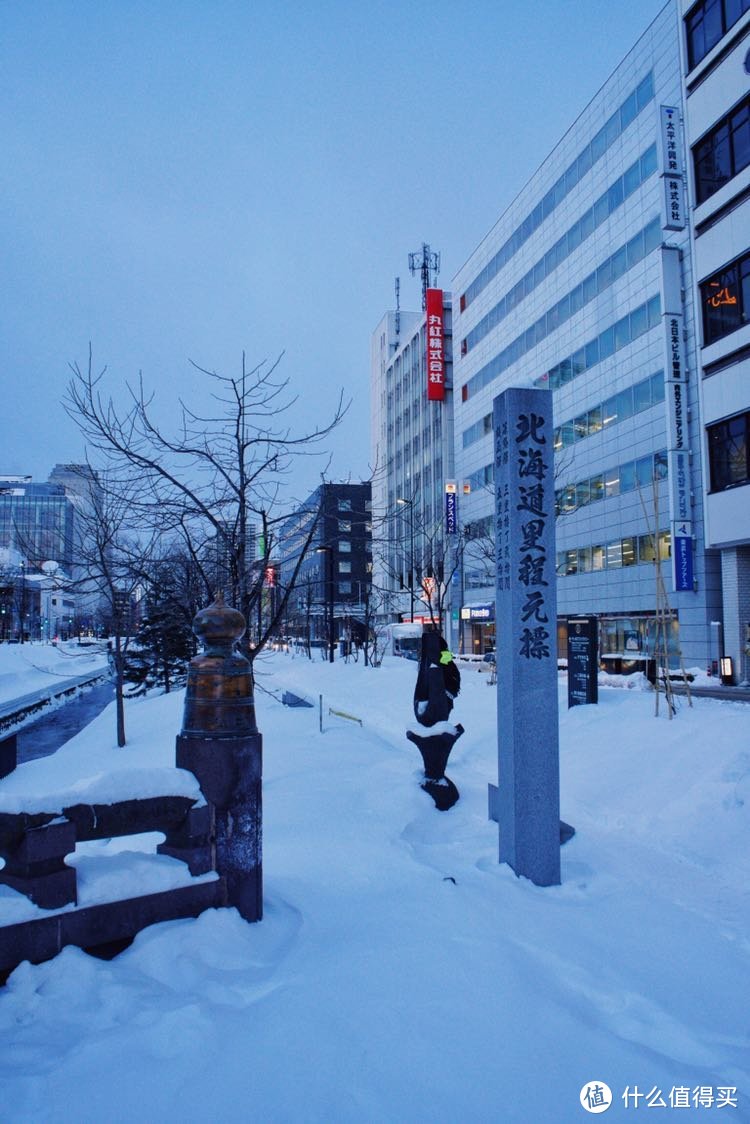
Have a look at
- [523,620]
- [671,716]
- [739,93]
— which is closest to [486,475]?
[739,93]

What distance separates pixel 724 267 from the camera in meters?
23.7

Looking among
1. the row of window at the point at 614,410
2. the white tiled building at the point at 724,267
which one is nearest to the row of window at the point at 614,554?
the white tiled building at the point at 724,267

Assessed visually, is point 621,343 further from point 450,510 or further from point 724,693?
point 724,693

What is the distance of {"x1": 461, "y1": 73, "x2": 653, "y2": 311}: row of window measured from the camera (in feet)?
104

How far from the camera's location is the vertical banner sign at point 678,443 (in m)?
27.4

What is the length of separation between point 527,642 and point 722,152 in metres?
Answer: 25.6

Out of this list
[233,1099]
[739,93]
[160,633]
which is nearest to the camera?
[233,1099]

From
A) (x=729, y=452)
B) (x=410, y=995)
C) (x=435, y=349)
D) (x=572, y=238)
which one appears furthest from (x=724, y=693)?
(x=435, y=349)

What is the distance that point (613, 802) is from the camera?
27.2ft

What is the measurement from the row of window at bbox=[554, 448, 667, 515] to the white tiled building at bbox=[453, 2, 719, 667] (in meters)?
0.09

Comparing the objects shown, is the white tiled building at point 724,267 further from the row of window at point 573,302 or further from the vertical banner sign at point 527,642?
the vertical banner sign at point 527,642

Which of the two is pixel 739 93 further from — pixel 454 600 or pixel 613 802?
pixel 454 600

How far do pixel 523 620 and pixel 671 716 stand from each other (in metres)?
5.62

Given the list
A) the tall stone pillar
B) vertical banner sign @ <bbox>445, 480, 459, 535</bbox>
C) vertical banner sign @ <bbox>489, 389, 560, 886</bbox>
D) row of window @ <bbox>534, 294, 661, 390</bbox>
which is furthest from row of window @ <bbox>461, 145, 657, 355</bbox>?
the tall stone pillar
